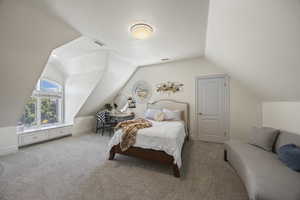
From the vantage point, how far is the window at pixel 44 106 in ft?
12.4

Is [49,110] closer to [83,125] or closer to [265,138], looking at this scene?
[83,125]

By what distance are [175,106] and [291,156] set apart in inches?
114

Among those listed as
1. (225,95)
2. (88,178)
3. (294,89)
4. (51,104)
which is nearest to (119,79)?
(51,104)

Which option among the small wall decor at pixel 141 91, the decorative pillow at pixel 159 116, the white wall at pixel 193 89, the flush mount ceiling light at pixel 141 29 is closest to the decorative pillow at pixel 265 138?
the white wall at pixel 193 89

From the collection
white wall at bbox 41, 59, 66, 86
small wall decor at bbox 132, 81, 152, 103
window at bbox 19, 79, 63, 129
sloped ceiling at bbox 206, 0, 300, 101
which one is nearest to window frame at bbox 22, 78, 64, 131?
window at bbox 19, 79, 63, 129

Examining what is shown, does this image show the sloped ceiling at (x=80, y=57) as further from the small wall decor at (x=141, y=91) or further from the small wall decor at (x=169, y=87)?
the small wall decor at (x=169, y=87)

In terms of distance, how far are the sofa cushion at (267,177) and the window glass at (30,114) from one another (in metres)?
5.36

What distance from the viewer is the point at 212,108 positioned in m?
3.86

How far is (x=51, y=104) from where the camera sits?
14.5 feet

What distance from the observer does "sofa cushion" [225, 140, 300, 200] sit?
3.87 ft

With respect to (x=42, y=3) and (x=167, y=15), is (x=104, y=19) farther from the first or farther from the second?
(x=167, y=15)

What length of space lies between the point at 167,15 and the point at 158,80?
2727 millimetres

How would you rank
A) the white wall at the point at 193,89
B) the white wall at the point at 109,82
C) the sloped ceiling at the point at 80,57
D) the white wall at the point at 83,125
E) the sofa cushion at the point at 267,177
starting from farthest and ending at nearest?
the white wall at the point at 83,125, the white wall at the point at 109,82, the white wall at the point at 193,89, the sloped ceiling at the point at 80,57, the sofa cushion at the point at 267,177

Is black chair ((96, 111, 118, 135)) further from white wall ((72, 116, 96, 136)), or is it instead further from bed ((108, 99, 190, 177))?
bed ((108, 99, 190, 177))
